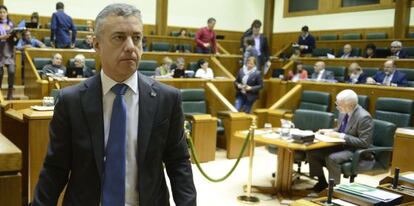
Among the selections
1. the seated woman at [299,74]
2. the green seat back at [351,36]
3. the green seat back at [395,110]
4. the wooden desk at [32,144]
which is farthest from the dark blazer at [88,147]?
the green seat back at [351,36]

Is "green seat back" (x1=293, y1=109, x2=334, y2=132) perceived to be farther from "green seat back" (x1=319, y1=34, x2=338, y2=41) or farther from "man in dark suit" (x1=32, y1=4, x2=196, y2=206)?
"green seat back" (x1=319, y1=34, x2=338, y2=41)

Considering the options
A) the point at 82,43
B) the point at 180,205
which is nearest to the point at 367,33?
the point at 82,43

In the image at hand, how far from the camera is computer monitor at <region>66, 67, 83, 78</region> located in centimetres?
607

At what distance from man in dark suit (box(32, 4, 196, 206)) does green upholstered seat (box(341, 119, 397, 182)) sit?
302 cm

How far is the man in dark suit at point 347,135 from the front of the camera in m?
4.19

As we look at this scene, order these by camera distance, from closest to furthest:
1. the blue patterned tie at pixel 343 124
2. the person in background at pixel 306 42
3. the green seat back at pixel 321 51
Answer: the blue patterned tie at pixel 343 124, the person in background at pixel 306 42, the green seat back at pixel 321 51

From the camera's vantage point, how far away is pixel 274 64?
10.5 meters

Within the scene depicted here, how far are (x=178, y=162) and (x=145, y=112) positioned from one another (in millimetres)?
227

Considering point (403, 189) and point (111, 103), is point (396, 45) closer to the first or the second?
point (403, 189)

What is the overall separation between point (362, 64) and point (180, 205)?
25.2 feet

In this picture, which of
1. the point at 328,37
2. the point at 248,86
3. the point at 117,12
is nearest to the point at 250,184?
the point at 248,86

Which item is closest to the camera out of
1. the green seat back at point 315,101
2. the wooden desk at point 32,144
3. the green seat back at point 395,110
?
the wooden desk at point 32,144

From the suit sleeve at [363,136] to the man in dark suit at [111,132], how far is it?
309 centimetres

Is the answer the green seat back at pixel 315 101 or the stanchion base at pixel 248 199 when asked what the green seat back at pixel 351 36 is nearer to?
the green seat back at pixel 315 101
